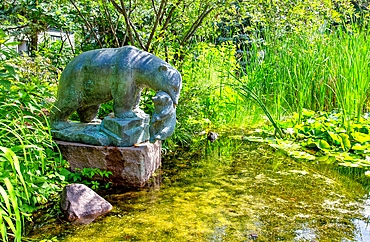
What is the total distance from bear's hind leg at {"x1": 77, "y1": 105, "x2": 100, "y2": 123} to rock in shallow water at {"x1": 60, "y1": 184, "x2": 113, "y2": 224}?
0.85 m

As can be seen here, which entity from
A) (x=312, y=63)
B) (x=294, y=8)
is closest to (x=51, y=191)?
(x=294, y=8)

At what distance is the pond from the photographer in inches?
71.9

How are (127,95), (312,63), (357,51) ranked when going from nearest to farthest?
(127,95), (357,51), (312,63)

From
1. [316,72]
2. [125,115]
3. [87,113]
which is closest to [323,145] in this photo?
[316,72]

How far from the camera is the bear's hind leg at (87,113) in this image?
282 centimetres

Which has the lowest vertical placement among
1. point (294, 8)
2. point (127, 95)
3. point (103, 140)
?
point (103, 140)

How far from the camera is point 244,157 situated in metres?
3.32

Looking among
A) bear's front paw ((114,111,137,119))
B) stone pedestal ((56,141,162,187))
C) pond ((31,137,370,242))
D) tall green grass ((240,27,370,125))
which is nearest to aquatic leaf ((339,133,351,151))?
tall green grass ((240,27,370,125))

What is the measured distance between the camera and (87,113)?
2.84 m

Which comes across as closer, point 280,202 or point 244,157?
point 280,202

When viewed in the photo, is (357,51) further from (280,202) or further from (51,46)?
(51,46)

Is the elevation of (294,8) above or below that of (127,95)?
above

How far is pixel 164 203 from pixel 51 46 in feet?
13.6

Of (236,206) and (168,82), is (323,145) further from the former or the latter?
(168,82)
